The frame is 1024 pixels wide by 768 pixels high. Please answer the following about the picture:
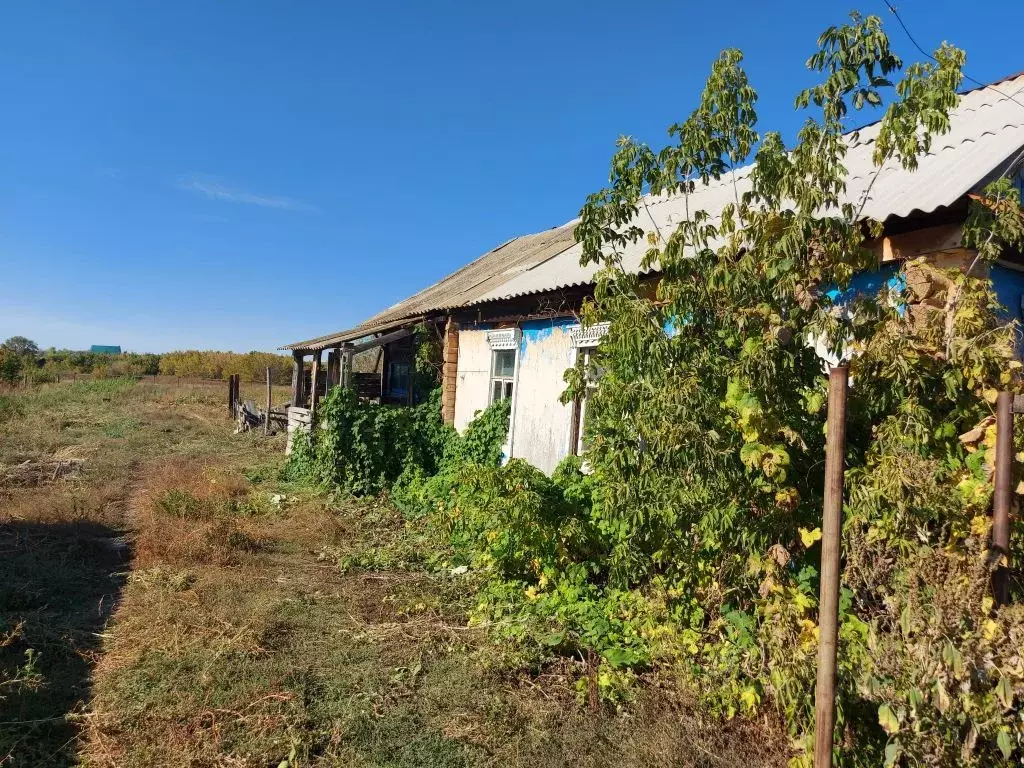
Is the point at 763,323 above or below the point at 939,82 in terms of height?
below

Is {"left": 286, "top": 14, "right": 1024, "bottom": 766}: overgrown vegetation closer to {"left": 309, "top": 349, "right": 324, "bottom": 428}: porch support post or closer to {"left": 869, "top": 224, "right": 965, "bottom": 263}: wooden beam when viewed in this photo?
{"left": 869, "top": 224, "right": 965, "bottom": 263}: wooden beam

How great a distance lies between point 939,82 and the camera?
113 inches

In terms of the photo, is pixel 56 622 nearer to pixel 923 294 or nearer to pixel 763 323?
pixel 763 323

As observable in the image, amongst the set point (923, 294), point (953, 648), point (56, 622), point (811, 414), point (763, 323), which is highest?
point (923, 294)

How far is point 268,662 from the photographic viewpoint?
4.04m

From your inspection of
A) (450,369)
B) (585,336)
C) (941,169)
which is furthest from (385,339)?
(941,169)

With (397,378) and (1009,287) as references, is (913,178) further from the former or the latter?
(397,378)

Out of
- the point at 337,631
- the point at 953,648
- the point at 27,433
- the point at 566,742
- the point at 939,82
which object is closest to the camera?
the point at 953,648

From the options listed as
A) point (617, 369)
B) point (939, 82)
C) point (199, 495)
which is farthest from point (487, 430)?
point (939, 82)

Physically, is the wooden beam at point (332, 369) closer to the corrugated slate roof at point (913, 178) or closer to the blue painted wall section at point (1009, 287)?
the corrugated slate roof at point (913, 178)

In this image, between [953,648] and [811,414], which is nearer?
[953,648]

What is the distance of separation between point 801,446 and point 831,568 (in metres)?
0.71

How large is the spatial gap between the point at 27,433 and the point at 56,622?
13.0 metres

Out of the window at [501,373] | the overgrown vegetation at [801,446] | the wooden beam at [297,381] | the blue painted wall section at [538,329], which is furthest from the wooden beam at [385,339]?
the overgrown vegetation at [801,446]
